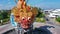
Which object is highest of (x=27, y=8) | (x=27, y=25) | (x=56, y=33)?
(x=27, y=8)

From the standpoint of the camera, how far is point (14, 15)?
9.98 m

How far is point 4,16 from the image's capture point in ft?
83.6

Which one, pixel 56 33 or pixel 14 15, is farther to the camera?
pixel 56 33

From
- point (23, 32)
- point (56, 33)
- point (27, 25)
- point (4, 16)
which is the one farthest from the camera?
point (4, 16)

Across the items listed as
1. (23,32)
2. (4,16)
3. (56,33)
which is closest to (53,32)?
(56,33)

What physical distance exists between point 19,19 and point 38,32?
239 centimetres

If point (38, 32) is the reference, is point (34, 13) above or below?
above

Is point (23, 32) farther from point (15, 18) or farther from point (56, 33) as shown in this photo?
point (56, 33)

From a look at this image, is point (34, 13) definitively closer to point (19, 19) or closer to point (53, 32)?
point (19, 19)

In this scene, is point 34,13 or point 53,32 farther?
point 53,32

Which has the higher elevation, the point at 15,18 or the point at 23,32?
the point at 15,18

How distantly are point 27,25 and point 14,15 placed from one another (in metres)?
1.01

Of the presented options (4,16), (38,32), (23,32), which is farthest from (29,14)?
(4,16)

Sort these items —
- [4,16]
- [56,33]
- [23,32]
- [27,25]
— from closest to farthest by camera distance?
[27,25]
[23,32]
[56,33]
[4,16]
